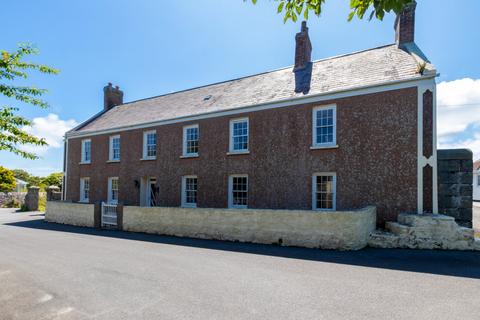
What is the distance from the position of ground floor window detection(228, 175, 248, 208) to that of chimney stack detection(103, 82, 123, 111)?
17.5 metres

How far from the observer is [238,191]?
16.4 meters

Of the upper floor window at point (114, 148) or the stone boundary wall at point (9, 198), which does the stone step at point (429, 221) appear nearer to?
the upper floor window at point (114, 148)

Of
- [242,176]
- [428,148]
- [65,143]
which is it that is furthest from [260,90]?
[65,143]

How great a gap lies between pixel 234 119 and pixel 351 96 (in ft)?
19.9

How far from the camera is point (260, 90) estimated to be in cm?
1739

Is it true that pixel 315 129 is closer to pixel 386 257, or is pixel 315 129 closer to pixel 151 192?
pixel 386 257

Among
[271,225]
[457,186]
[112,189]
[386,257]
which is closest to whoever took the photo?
[386,257]

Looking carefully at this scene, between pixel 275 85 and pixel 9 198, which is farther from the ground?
pixel 275 85

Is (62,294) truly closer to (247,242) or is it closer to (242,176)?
(247,242)

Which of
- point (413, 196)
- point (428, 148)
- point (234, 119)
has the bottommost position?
point (413, 196)

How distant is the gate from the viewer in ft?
53.4

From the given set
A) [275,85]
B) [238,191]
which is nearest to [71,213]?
[238,191]

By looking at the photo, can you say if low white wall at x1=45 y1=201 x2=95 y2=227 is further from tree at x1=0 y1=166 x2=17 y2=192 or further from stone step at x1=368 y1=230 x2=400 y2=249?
tree at x1=0 y1=166 x2=17 y2=192

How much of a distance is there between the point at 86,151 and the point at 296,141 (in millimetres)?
16974
